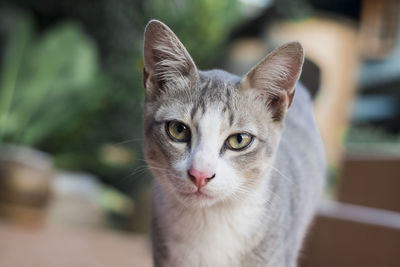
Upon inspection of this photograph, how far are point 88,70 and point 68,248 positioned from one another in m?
3.09

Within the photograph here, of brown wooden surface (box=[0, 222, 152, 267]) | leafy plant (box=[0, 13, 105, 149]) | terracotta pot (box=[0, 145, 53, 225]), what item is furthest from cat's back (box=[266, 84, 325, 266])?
leafy plant (box=[0, 13, 105, 149])

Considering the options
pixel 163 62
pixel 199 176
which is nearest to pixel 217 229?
pixel 199 176

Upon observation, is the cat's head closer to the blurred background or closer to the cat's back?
the cat's back

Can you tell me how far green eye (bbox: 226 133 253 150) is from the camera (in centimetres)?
161

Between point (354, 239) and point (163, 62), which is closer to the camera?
point (163, 62)

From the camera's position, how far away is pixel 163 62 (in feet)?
5.75

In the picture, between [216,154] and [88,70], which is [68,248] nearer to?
[216,154]

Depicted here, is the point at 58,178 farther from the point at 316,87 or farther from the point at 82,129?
the point at 316,87

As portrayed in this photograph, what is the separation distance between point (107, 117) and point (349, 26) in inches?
146

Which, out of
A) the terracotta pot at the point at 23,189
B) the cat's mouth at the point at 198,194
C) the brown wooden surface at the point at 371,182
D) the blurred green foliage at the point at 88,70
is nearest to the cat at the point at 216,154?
the cat's mouth at the point at 198,194

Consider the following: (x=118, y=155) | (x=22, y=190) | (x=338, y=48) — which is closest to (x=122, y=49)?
(x=118, y=155)

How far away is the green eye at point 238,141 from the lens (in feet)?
5.29

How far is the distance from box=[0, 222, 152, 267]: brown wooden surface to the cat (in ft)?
5.88

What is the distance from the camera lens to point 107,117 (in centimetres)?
725
